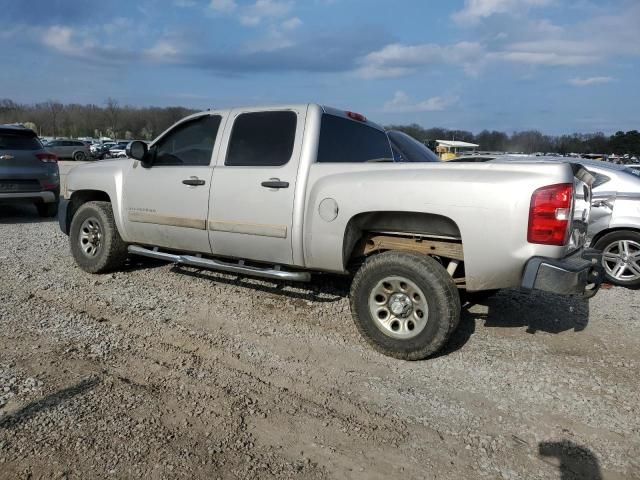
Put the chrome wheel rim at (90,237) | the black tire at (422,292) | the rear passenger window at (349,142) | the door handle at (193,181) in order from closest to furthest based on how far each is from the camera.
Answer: the black tire at (422,292) → the rear passenger window at (349,142) → the door handle at (193,181) → the chrome wheel rim at (90,237)

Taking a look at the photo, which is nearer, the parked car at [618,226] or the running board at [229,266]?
the running board at [229,266]

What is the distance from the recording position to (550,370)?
3.95m

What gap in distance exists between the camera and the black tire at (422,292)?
3.82 meters

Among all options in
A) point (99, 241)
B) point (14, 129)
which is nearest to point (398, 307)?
point (99, 241)

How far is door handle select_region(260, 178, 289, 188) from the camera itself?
4473 mm

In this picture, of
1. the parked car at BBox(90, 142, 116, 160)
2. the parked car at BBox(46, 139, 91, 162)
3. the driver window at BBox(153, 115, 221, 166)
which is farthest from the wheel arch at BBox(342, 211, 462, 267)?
the parked car at BBox(90, 142, 116, 160)

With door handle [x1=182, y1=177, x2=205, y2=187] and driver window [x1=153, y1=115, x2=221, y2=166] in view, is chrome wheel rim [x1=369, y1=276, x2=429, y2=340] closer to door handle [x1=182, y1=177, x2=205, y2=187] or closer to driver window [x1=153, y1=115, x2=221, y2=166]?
door handle [x1=182, y1=177, x2=205, y2=187]

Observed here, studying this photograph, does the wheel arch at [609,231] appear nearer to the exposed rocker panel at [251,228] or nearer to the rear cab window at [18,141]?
the exposed rocker panel at [251,228]

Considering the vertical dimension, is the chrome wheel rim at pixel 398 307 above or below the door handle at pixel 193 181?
below

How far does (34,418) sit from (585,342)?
437 cm

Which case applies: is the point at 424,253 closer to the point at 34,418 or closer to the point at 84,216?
the point at 34,418

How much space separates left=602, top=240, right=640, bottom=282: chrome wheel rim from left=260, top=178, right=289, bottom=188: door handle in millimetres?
4638

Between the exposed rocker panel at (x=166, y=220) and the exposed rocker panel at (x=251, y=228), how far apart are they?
17 centimetres

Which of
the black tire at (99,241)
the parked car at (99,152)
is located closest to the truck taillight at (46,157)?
the black tire at (99,241)
